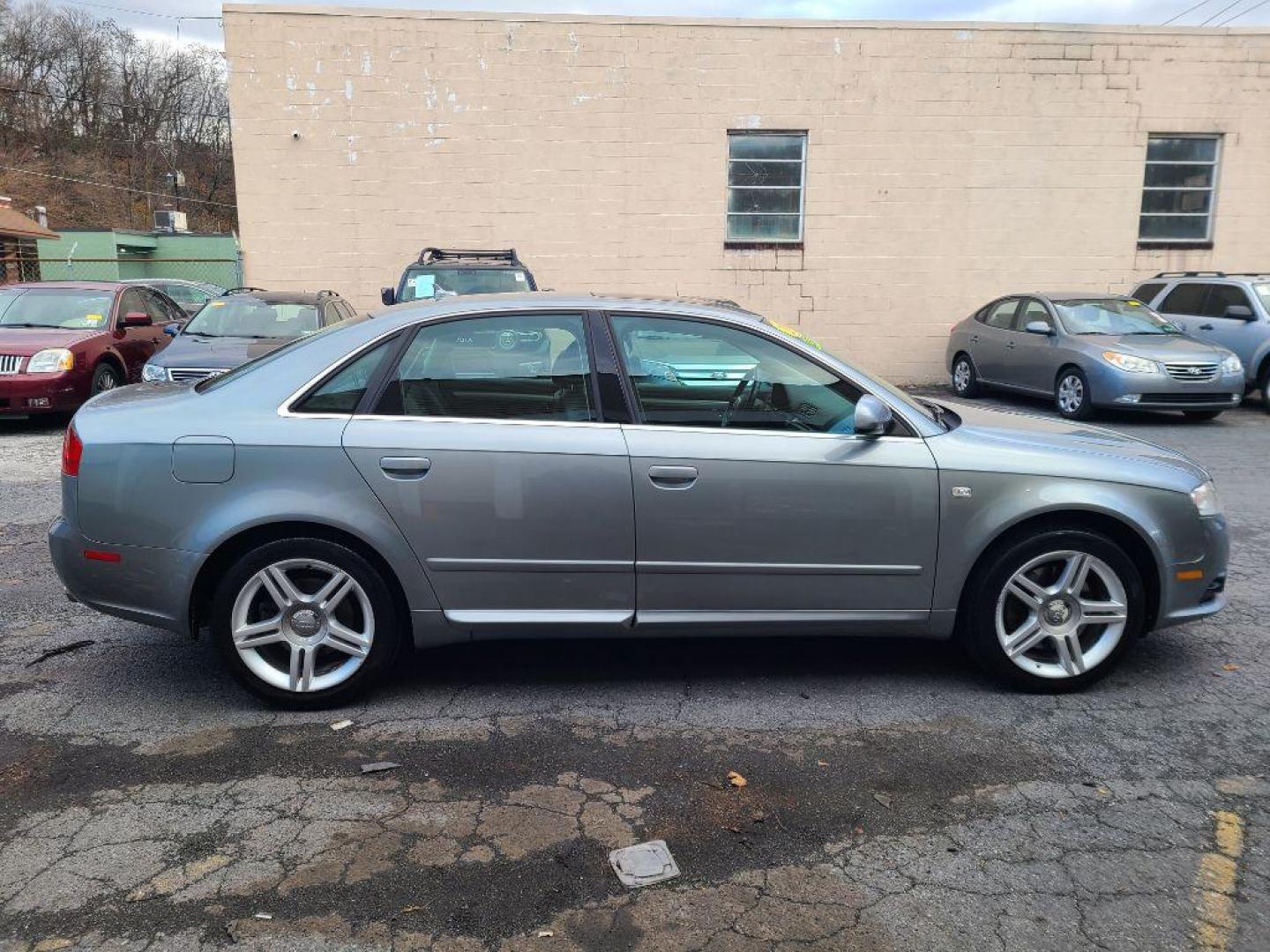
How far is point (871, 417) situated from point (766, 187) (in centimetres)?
1222

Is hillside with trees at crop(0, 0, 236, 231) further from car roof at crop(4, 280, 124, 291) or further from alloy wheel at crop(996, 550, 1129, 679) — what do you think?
alloy wheel at crop(996, 550, 1129, 679)

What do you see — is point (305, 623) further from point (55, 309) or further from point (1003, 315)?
point (1003, 315)

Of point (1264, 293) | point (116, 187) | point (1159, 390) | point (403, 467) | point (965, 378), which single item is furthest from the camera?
point (116, 187)

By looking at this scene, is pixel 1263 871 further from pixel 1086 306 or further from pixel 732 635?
pixel 1086 306

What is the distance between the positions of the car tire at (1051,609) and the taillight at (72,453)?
3554 millimetres

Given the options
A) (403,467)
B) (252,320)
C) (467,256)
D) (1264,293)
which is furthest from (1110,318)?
(403,467)

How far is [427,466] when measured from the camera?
12.5ft

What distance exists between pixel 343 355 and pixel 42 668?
77.9 inches

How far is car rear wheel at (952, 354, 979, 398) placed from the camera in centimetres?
1416

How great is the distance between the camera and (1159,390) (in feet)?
36.6

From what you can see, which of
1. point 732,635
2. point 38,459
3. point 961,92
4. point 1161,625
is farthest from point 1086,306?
point 38,459

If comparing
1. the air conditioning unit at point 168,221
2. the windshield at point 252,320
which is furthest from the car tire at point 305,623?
the air conditioning unit at point 168,221

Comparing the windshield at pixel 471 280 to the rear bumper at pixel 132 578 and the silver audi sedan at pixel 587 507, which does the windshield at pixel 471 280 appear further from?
the rear bumper at pixel 132 578

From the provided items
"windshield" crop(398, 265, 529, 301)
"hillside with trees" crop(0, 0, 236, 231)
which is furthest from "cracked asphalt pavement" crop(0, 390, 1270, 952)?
"hillside with trees" crop(0, 0, 236, 231)
